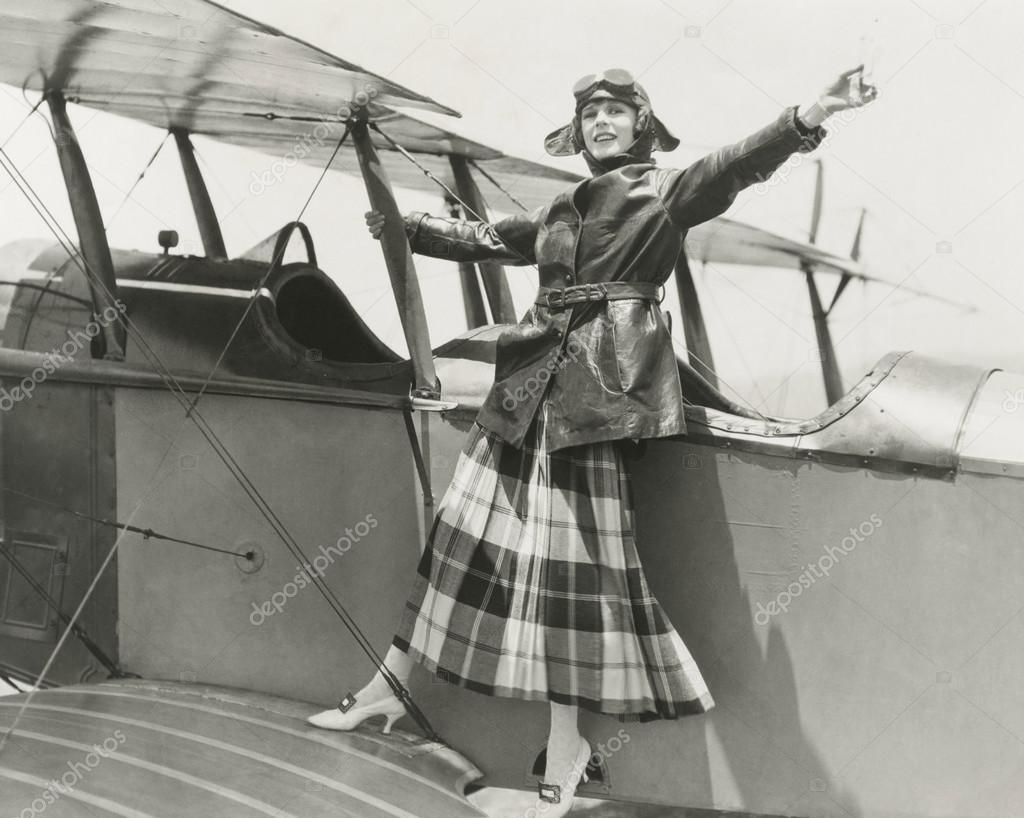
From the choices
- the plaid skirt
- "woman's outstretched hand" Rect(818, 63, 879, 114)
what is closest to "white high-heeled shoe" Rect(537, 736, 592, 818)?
the plaid skirt

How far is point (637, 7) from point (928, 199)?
137cm

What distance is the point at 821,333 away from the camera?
5285 millimetres

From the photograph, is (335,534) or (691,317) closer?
(335,534)

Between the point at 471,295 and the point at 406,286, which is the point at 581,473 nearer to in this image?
the point at 406,286

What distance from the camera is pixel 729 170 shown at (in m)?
2.39

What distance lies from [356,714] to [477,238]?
1.39 metres

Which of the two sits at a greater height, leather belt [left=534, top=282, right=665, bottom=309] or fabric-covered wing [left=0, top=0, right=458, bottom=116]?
fabric-covered wing [left=0, top=0, right=458, bottom=116]

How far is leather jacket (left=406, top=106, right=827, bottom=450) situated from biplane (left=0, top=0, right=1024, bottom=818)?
26cm

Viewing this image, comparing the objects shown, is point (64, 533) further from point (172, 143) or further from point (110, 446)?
point (172, 143)

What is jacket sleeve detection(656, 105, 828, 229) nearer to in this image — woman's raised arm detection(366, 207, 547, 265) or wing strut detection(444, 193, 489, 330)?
woman's raised arm detection(366, 207, 547, 265)

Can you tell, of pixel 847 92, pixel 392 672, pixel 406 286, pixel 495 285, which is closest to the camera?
pixel 847 92

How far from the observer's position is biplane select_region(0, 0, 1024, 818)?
2434mm

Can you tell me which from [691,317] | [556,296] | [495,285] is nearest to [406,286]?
[556,296]

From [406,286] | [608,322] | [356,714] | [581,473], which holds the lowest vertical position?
[356,714]
